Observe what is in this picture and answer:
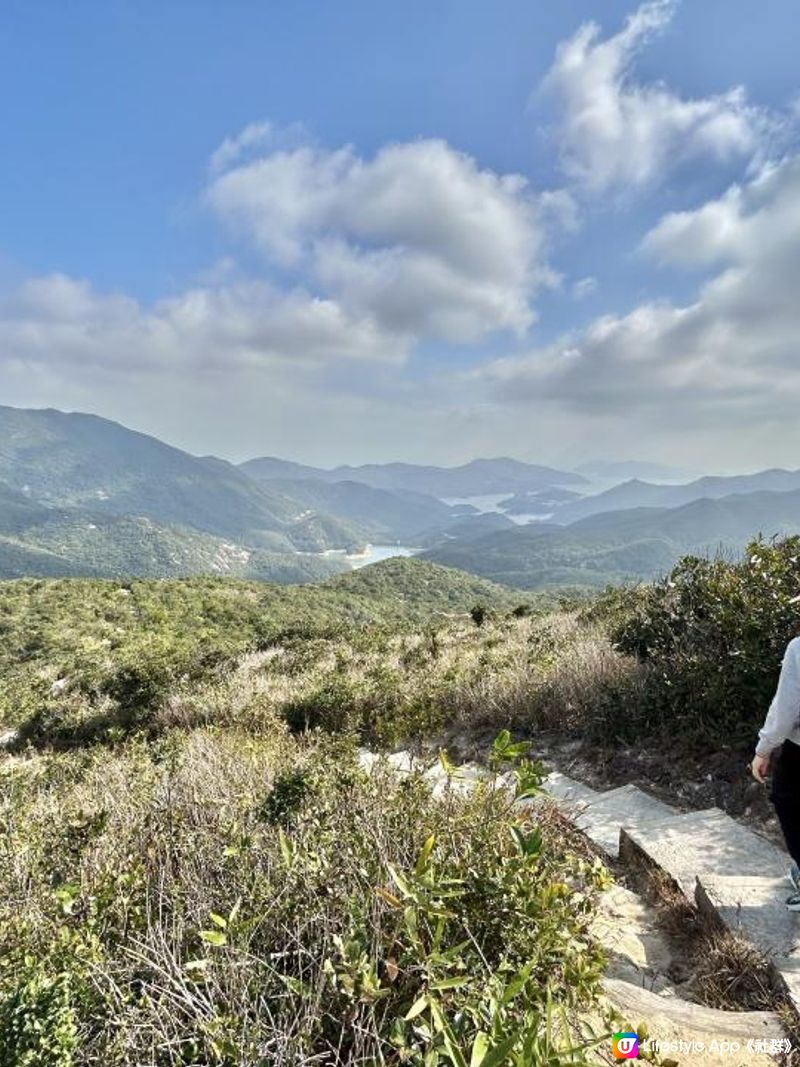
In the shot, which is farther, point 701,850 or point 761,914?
point 701,850

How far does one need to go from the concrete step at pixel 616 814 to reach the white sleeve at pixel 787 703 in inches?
54.0

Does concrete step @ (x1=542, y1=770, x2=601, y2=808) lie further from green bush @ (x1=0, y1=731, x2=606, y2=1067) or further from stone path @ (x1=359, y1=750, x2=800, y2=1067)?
green bush @ (x1=0, y1=731, x2=606, y2=1067)

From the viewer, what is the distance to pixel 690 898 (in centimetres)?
291

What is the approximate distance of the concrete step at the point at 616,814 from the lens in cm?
382

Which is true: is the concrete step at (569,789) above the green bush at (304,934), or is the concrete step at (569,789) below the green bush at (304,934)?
below

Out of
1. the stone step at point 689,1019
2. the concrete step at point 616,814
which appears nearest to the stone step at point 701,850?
the concrete step at point 616,814

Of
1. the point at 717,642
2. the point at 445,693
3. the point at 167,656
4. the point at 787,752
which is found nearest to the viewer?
the point at 787,752

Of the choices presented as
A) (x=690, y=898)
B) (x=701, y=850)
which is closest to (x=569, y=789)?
(x=701, y=850)

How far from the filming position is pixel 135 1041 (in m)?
→ 1.66

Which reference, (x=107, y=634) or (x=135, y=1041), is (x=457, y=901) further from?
(x=107, y=634)

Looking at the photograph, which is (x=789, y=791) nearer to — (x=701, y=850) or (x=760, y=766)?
(x=760, y=766)

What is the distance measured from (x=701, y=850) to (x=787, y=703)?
1.28 meters

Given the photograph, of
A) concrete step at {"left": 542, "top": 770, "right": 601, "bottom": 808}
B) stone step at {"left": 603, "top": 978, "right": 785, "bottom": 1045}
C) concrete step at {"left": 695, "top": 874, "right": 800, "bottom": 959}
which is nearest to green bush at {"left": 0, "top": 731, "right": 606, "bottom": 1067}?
stone step at {"left": 603, "top": 978, "right": 785, "bottom": 1045}

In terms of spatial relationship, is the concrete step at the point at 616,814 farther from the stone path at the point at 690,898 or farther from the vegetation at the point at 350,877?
the vegetation at the point at 350,877
